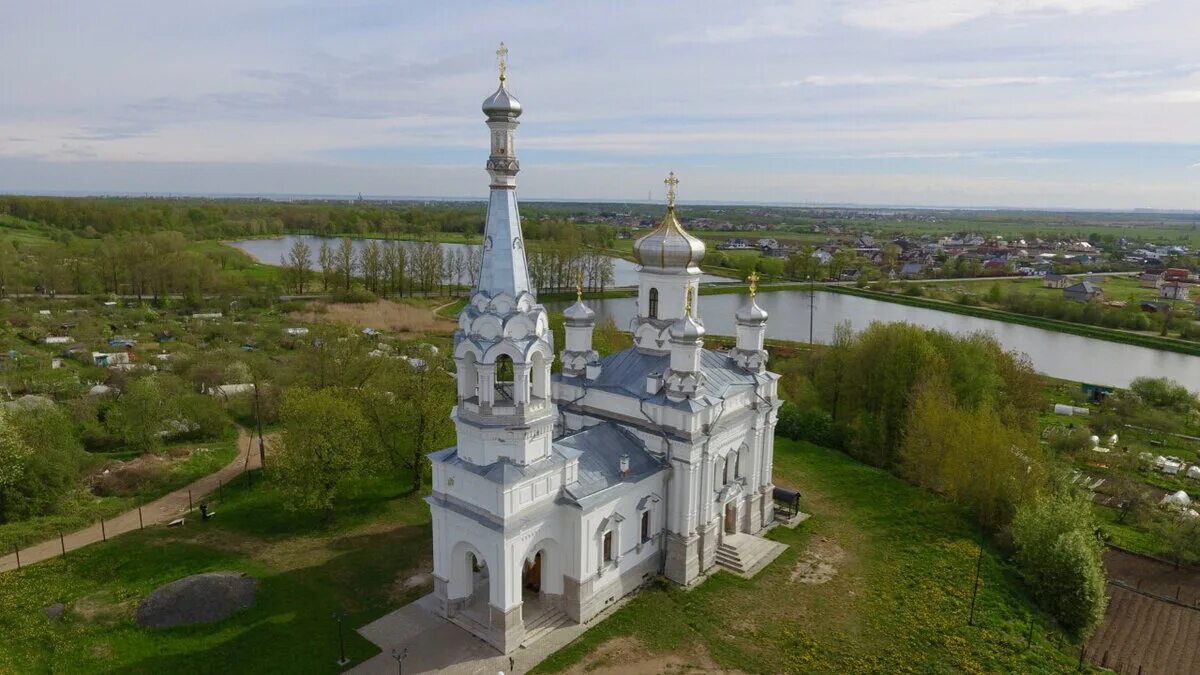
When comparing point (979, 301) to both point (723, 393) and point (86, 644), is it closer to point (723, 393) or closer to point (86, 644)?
point (723, 393)

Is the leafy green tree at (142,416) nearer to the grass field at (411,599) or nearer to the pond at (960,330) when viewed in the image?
the grass field at (411,599)

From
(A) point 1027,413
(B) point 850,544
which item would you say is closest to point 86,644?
(B) point 850,544

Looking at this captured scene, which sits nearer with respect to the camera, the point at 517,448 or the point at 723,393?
→ the point at 517,448

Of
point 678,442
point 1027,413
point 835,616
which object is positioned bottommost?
point 835,616

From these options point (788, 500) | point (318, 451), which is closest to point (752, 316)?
point (788, 500)

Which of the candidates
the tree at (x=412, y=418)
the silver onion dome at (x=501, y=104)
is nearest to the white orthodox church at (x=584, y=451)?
the silver onion dome at (x=501, y=104)

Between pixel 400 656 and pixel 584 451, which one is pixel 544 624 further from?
pixel 584 451
